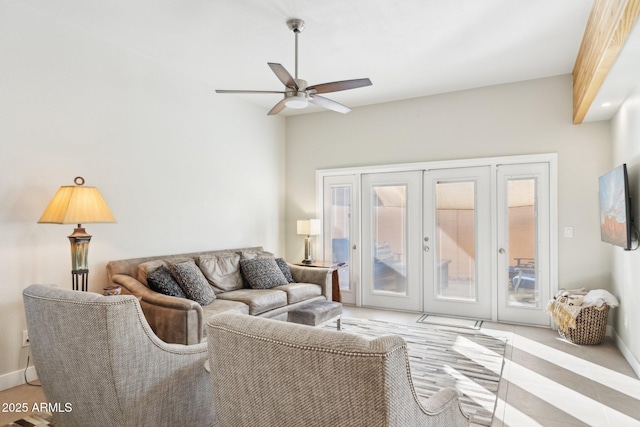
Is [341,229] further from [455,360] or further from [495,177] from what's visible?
[455,360]

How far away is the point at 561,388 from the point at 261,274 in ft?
9.76

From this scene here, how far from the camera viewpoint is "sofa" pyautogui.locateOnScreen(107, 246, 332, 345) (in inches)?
123

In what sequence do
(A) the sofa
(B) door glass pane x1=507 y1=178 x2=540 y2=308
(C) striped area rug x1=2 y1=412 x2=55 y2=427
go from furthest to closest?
(B) door glass pane x1=507 y1=178 x2=540 y2=308 → (A) the sofa → (C) striped area rug x1=2 y1=412 x2=55 y2=427

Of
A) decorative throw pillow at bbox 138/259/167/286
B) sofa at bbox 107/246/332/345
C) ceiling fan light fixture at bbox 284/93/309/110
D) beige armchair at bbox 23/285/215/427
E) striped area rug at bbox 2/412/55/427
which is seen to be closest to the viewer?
beige armchair at bbox 23/285/215/427

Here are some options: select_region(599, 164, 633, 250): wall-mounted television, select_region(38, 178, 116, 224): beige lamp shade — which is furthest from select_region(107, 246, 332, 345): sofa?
select_region(599, 164, 633, 250): wall-mounted television

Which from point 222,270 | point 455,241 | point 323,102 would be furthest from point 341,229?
point 323,102

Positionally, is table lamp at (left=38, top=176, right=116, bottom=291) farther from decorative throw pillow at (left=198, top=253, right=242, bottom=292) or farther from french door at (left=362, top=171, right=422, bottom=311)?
french door at (left=362, top=171, right=422, bottom=311)

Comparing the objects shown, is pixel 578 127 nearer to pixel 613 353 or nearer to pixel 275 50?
pixel 613 353

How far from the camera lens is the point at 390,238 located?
5543 millimetres

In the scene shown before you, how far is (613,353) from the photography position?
12.1 ft

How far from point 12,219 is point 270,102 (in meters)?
3.42

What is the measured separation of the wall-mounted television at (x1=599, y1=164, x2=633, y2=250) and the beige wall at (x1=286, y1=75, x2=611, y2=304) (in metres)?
0.57

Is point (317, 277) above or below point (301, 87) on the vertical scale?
below

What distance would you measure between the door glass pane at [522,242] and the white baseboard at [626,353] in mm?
779
